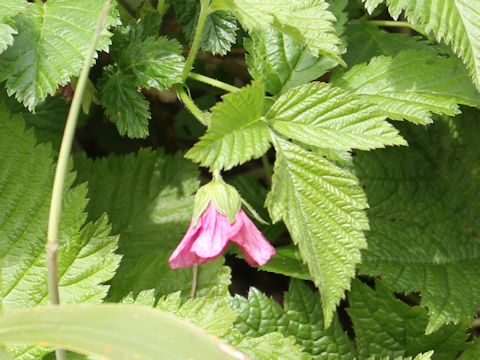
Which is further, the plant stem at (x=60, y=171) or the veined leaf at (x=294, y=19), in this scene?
the veined leaf at (x=294, y=19)

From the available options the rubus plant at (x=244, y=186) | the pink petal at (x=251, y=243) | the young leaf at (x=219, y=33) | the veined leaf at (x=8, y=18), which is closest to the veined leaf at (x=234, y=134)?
the rubus plant at (x=244, y=186)

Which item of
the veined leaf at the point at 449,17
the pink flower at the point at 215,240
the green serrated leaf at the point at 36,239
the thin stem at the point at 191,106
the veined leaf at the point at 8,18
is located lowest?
the green serrated leaf at the point at 36,239

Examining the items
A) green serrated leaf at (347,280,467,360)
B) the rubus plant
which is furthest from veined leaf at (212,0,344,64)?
green serrated leaf at (347,280,467,360)

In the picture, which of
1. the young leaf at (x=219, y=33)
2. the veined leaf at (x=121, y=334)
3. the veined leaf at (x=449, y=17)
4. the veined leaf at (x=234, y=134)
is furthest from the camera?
the young leaf at (x=219, y=33)

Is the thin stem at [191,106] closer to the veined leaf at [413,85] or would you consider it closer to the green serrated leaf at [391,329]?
the veined leaf at [413,85]

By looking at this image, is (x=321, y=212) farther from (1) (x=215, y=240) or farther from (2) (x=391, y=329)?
(2) (x=391, y=329)

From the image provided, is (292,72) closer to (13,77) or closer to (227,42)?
(227,42)

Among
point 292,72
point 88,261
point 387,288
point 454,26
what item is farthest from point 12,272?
point 454,26
